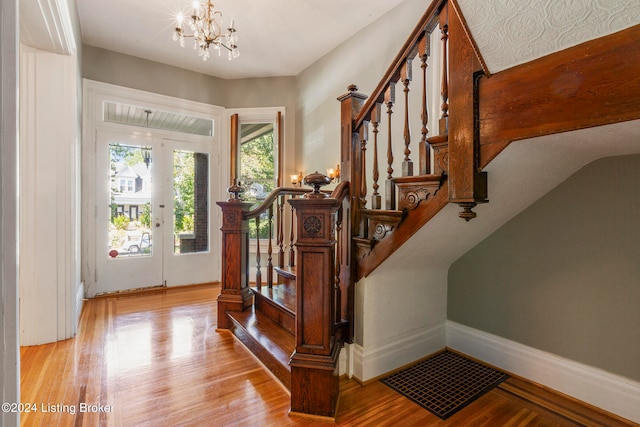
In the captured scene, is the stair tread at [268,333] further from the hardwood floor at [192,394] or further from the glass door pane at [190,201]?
the glass door pane at [190,201]

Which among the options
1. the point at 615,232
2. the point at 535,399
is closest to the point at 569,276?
the point at 615,232

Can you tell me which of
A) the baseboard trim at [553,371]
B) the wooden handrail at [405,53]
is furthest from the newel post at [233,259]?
the baseboard trim at [553,371]

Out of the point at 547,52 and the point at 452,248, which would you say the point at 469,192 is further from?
the point at 452,248

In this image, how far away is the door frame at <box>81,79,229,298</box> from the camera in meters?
3.93

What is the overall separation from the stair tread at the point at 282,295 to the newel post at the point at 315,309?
56 centimetres

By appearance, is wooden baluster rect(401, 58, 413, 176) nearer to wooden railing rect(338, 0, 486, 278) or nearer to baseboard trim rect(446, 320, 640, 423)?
wooden railing rect(338, 0, 486, 278)

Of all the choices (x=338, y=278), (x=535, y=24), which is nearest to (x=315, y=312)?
(x=338, y=278)

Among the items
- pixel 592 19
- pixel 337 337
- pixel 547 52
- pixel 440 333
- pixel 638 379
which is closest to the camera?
pixel 592 19

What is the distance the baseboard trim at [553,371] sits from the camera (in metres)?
1.78

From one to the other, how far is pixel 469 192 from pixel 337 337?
4.05ft

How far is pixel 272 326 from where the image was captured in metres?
2.59

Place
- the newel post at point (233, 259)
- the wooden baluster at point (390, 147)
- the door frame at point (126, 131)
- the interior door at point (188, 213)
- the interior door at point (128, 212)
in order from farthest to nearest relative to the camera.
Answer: the interior door at point (188, 213) < the interior door at point (128, 212) < the door frame at point (126, 131) < the newel post at point (233, 259) < the wooden baluster at point (390, 147)

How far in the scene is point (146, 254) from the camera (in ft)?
14.3

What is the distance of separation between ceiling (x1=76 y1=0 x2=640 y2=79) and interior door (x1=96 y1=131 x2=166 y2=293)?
1204 mm
